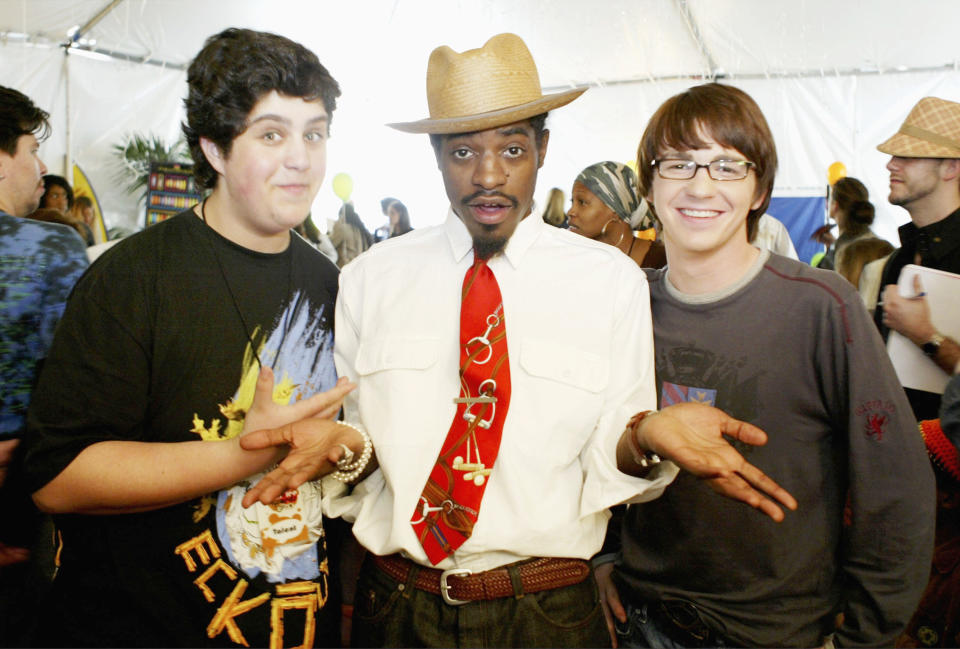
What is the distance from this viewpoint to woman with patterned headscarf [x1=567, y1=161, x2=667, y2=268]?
3197mm

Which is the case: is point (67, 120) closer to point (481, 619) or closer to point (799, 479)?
point (481, 619)

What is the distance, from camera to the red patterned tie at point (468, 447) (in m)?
1.54

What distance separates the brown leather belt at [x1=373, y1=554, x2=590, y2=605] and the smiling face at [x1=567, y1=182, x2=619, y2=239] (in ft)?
6.40

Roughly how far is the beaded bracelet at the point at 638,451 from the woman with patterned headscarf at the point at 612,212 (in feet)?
5.65

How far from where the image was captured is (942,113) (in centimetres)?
290

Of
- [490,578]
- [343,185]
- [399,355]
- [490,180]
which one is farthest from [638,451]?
[343,185]

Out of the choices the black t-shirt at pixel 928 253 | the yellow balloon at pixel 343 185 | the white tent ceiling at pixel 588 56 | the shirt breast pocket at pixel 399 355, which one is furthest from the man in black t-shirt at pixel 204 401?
the yellow balloon at pixel 343 185

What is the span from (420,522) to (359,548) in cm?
65

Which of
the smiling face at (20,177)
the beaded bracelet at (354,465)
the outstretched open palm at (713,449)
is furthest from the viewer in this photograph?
the smiling face at (20,177)

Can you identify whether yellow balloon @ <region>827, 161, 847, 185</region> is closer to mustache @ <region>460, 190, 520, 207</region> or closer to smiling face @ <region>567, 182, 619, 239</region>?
smiling face @ <region>567, 182, 619, 239</region>

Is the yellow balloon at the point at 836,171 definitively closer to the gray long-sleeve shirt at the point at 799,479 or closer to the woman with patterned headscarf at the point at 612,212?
the woman with patterned headscarf at the point at 612,212

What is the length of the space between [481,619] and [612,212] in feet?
7.18

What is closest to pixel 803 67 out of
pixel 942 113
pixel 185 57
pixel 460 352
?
pixel 942 113

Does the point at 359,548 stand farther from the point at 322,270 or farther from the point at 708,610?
the point at 708,610
